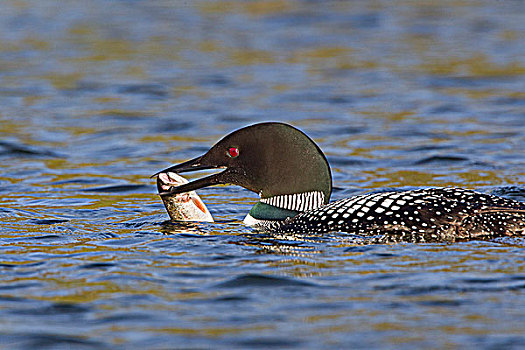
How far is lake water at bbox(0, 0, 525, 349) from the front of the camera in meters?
4.94

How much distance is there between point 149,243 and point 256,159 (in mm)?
975

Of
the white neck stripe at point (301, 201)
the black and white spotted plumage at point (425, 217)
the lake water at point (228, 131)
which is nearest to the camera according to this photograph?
the lake water at point (228, 131)

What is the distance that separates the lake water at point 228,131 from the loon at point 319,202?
0.47 feet

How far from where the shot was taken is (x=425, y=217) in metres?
6.23

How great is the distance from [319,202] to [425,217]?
0.92 meters

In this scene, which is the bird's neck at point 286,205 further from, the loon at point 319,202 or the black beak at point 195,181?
the black beak at point 195,181

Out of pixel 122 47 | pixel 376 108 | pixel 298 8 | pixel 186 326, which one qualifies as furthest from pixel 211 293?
pixel 298 8

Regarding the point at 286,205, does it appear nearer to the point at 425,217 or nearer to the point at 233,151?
the point at 233,151

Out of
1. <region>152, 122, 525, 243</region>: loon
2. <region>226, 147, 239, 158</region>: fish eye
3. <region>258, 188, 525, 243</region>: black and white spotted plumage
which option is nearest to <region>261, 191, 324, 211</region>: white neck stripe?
<region>152, 122, 525, 243</region>: loon

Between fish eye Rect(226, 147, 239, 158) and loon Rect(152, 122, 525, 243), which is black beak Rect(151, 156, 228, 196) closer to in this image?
loon Rect(152, 122, 525, 243)

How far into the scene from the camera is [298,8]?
57.4ft

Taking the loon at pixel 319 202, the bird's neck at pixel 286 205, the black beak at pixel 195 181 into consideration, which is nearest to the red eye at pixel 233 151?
the loon at pixel 319 202

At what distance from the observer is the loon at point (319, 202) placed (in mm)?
6168

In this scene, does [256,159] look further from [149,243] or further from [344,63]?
[344,63]
